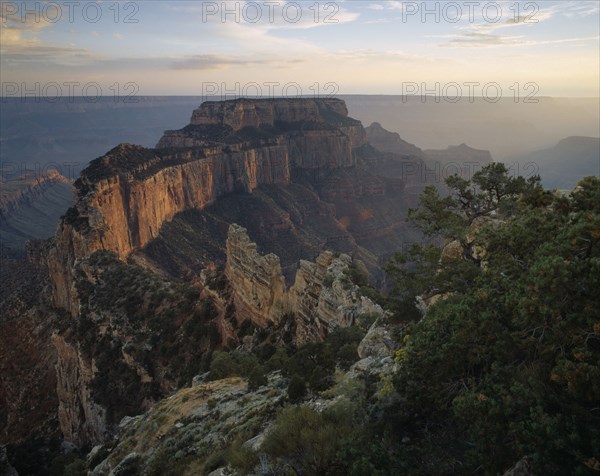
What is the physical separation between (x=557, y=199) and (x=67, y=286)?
53.1 meters

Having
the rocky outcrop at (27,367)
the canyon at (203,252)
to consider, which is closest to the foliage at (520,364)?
the canyon at (203,252)

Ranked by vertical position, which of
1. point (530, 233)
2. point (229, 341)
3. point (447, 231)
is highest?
point (530, 233)

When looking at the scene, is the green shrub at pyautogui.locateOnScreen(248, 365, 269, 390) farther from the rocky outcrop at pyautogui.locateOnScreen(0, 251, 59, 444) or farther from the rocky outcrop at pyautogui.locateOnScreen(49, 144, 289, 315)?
the rocky outcrop at pyautogui.locateOnScreen(49, 144, 289, 315)

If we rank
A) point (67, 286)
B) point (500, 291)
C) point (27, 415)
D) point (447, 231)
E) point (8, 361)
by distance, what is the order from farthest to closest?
point (67, 286)
point (8, 361)
point (27, 415)
point (447, 231)
point (500, 291)

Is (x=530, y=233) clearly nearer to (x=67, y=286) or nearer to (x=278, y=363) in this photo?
(x=278, y=363)

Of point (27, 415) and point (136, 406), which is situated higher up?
point (136, 406)

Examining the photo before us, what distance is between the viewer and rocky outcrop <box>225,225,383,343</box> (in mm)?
25172

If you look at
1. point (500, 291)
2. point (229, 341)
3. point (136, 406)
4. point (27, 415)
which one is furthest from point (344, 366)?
point (27, 415)

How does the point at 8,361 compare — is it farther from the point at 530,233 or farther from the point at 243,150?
the point at 243,150

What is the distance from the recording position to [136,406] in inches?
1273

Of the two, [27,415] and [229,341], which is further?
[27,415]

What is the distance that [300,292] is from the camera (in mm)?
30109

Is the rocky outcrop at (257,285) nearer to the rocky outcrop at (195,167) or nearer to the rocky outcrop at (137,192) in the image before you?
the rocky outcrop at (137,192)

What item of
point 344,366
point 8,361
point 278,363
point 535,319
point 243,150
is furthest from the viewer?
point 243,150
